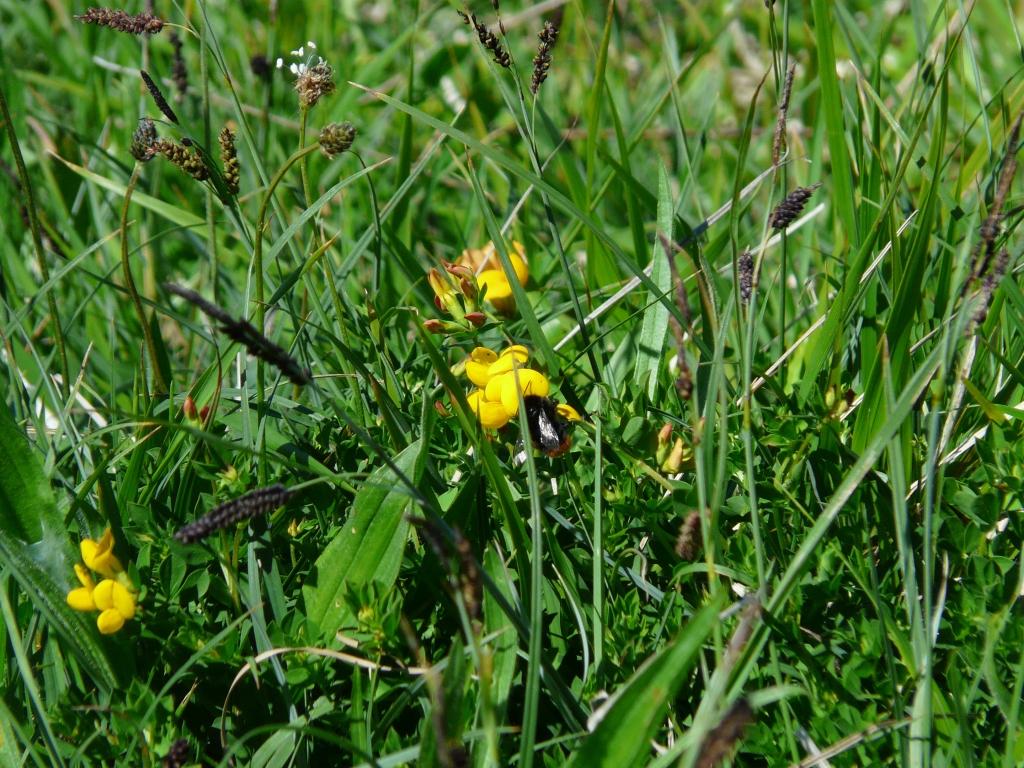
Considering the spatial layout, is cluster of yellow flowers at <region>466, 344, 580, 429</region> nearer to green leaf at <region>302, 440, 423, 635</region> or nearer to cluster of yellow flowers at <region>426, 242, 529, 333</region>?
cluster of yellow flowers at <region>426, 242, 529, 333</region>

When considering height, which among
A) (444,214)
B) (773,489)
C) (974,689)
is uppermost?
(444,214)

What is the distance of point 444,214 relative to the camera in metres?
3.11

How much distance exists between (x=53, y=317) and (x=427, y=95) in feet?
6.90

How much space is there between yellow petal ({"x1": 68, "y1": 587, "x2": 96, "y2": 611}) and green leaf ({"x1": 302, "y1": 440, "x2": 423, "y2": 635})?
0.98 feet

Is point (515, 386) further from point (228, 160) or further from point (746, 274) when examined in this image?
point (228, 160)

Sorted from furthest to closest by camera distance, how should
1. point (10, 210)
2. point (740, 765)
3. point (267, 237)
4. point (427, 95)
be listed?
point (427, 95) → point (10, 210) → point (267, 237) → point (740, 765)

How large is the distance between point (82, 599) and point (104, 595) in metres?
0.03

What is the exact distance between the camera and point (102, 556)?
1.45 metres

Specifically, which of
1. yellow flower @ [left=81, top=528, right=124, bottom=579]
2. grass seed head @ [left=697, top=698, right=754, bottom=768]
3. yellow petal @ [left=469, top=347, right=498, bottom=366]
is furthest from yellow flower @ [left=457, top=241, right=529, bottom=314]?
grass seed head @ [left=697, top=698, right=754, bottom=768]

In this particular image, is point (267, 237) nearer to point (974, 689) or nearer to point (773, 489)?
point (773, 489)

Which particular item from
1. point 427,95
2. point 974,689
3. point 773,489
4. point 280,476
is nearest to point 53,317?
point 280,476

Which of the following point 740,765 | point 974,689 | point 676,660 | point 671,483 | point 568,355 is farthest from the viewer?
point 568,355

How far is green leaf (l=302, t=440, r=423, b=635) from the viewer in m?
1.52

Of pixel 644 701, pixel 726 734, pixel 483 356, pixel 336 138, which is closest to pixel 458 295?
pixel 483 356
